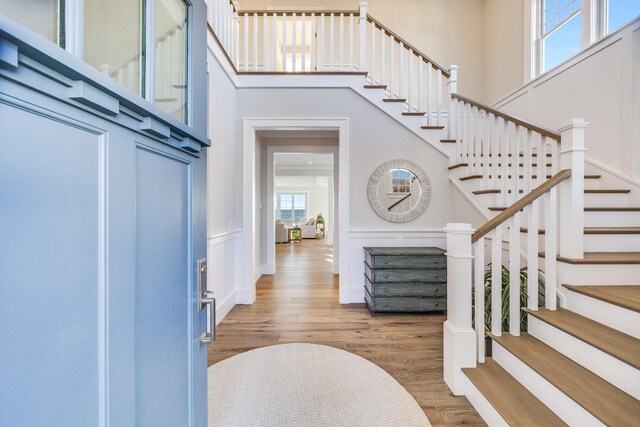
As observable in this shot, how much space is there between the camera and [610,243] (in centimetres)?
213

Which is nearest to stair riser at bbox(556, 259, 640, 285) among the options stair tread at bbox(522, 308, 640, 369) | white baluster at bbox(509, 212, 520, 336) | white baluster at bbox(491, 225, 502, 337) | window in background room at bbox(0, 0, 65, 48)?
stair tread at bbox(522, 308, 640, 369)

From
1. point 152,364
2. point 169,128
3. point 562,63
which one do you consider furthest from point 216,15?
point 562,63

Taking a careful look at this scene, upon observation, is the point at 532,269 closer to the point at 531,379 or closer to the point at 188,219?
the point at 531,379

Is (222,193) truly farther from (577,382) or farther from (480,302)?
(577,382)

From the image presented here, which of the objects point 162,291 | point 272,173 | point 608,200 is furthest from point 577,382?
point 272,173

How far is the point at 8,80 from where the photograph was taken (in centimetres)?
40

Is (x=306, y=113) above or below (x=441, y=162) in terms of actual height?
above

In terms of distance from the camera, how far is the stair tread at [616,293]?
1513mm

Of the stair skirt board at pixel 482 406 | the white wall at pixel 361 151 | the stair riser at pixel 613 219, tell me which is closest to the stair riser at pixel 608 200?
the stair riser at pixel 613 219

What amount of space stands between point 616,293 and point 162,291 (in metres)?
2.34

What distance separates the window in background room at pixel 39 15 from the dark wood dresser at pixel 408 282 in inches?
115

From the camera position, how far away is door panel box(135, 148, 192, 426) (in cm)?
72

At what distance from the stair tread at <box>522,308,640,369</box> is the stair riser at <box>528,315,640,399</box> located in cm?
4

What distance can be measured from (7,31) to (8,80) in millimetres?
70
